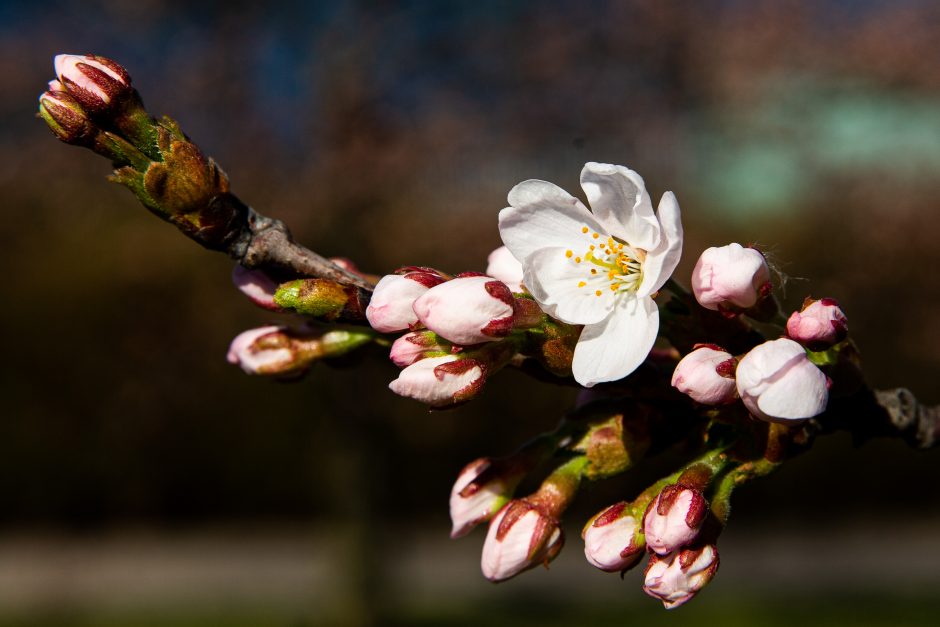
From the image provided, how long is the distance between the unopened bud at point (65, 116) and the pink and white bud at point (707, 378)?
0.81 meters

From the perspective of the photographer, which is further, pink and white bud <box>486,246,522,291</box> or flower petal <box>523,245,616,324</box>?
pink and white bud <box>486,246,522,291</box>

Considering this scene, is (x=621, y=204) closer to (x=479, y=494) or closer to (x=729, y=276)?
(x=729, y=276)

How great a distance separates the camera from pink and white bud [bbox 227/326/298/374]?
142 cm

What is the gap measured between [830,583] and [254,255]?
1175cm

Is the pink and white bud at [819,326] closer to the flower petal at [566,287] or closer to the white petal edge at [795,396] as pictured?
the white petal edge at [795,396]

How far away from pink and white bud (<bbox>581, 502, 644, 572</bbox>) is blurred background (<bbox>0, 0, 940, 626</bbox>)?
7.39 meters

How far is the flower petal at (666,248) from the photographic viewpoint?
1.17 metres

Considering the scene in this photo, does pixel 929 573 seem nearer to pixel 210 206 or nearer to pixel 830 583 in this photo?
pixel 830 583

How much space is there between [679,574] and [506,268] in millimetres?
498

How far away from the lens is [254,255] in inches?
50.0

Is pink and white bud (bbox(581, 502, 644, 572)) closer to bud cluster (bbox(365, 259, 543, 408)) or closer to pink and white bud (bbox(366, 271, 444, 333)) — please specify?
bud cluster (bbox(365, 259, 543, 408))

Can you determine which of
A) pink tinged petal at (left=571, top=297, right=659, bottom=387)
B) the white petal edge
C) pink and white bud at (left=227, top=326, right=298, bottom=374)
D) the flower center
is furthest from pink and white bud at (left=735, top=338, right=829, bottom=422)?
pink and white bud at (left=227, top=326, right=298, bottom=374)

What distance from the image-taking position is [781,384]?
107 centimetres

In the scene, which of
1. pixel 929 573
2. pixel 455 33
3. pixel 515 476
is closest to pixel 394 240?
pixel 455 33
